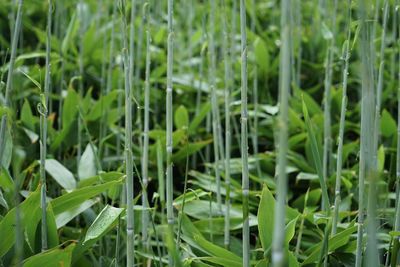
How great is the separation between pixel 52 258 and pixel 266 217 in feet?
1.11

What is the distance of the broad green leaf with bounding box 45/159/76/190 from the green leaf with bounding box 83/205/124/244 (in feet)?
0.94

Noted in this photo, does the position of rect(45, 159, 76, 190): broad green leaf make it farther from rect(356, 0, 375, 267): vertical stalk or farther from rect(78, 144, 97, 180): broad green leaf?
rect(356, 0, 375, 267): vertical stalk

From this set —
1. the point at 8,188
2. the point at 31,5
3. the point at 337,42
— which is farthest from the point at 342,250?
the point at 31,5

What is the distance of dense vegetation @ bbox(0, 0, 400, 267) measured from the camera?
→ 851mm

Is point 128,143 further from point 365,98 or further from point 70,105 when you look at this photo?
point 70,105

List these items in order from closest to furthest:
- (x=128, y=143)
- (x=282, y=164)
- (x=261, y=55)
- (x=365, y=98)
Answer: (x=282, y=164)
(x=365, y=98)
(x=128, y=143)
(x=261, y=55)

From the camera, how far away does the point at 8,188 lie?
1085 mm

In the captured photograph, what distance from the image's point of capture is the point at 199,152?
1536 mm

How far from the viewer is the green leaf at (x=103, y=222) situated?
94cm

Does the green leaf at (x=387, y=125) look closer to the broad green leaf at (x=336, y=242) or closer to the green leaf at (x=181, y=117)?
the green leaf at (x=181, y=117)

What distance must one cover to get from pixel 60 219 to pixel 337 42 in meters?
1.25

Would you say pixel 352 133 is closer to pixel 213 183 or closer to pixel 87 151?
pixel 213 183

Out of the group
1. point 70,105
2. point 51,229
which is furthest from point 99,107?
point 51,229

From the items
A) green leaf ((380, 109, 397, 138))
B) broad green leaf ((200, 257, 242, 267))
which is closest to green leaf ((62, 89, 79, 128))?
broad green leaf ((200, 257, 242, 267))
